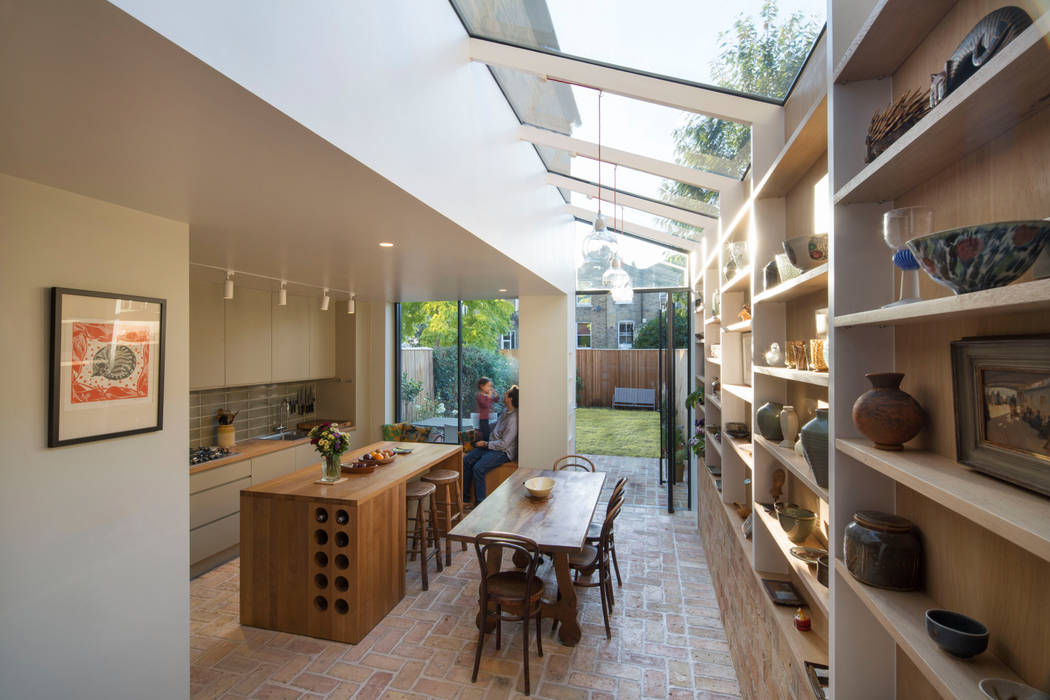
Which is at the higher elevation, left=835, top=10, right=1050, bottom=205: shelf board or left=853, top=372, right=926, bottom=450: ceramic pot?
left=835, top=10, right=1050, bottom=205: shelf board

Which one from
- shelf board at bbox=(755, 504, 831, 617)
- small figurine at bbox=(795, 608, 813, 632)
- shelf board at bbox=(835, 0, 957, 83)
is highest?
shelf board at bbox=(835, 0, 957, 83)

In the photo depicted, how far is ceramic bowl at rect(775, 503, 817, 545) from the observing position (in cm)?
170

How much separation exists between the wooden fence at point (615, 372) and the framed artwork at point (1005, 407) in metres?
4.58

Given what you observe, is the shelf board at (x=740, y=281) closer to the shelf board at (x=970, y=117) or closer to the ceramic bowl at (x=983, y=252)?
the shelf board at (x=970, y=117)

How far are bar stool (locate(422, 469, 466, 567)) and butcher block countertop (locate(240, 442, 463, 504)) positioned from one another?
0.88ft

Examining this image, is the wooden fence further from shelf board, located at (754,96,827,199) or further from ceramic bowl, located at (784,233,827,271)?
ceramic bowl, located at (784,233,827,271)

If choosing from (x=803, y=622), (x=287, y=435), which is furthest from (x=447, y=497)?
(x=803, y=622)

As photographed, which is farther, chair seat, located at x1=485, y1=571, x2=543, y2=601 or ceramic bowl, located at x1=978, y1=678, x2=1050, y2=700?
chair seat, located at x1=485, y1=571, x2=543, y2=601

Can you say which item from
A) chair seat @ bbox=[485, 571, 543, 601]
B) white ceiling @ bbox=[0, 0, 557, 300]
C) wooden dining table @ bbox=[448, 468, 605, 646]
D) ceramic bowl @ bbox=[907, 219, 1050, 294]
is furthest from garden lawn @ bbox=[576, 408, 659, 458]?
ceramic bowl @ bbox=[907, 219, 1050, 294]

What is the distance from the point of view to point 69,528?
1841 millimetres

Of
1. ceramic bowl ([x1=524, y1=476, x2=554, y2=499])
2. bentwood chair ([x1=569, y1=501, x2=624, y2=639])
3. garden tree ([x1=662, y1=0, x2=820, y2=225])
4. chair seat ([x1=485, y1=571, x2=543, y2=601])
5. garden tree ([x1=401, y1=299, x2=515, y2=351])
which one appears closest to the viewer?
garden tree ([x1=662, y1=0, x2=820, y2=225])

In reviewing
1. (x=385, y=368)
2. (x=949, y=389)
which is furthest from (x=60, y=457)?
(x=385, y=368)

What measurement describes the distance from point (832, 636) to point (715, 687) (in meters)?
1.86

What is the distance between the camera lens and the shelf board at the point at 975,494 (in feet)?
1.96
